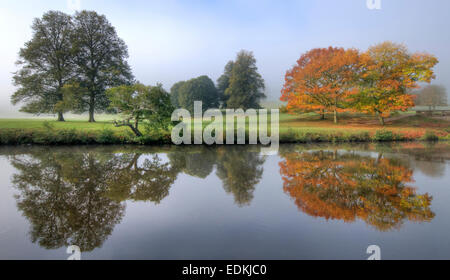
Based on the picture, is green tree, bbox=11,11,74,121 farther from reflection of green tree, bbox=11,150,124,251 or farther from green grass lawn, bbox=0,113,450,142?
reflection of green tree, bbox=11,150,124,251

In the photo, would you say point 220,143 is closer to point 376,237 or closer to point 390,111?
point 376,237

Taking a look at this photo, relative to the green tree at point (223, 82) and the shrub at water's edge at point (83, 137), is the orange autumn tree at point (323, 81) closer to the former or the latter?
the shrub at water's edge at point (83, 137)

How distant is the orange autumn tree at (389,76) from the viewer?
1777cm

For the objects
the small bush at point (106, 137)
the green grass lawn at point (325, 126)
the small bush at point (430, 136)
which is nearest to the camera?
the small bush at point (106, 137)

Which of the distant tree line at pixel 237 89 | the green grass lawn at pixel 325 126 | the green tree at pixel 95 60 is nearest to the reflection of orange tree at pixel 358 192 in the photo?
the green grass lawn at pixel 325 126

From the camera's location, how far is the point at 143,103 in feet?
41.6

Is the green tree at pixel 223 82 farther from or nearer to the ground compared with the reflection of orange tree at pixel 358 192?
farther from the ground

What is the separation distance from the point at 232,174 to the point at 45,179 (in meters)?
5.33

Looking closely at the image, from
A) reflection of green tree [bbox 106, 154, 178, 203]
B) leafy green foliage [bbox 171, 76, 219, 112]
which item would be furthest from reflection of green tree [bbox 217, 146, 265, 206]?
leafy green foliage [bbox 171, 76, 219, 112]

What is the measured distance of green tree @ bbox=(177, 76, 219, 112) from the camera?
1134 inches

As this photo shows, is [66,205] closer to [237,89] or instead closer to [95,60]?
[95,60]

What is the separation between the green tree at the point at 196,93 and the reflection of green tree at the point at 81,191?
66.1ft

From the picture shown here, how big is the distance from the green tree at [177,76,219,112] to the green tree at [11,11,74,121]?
40.2ft

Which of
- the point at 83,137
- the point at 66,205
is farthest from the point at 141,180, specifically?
the point at 83,137
